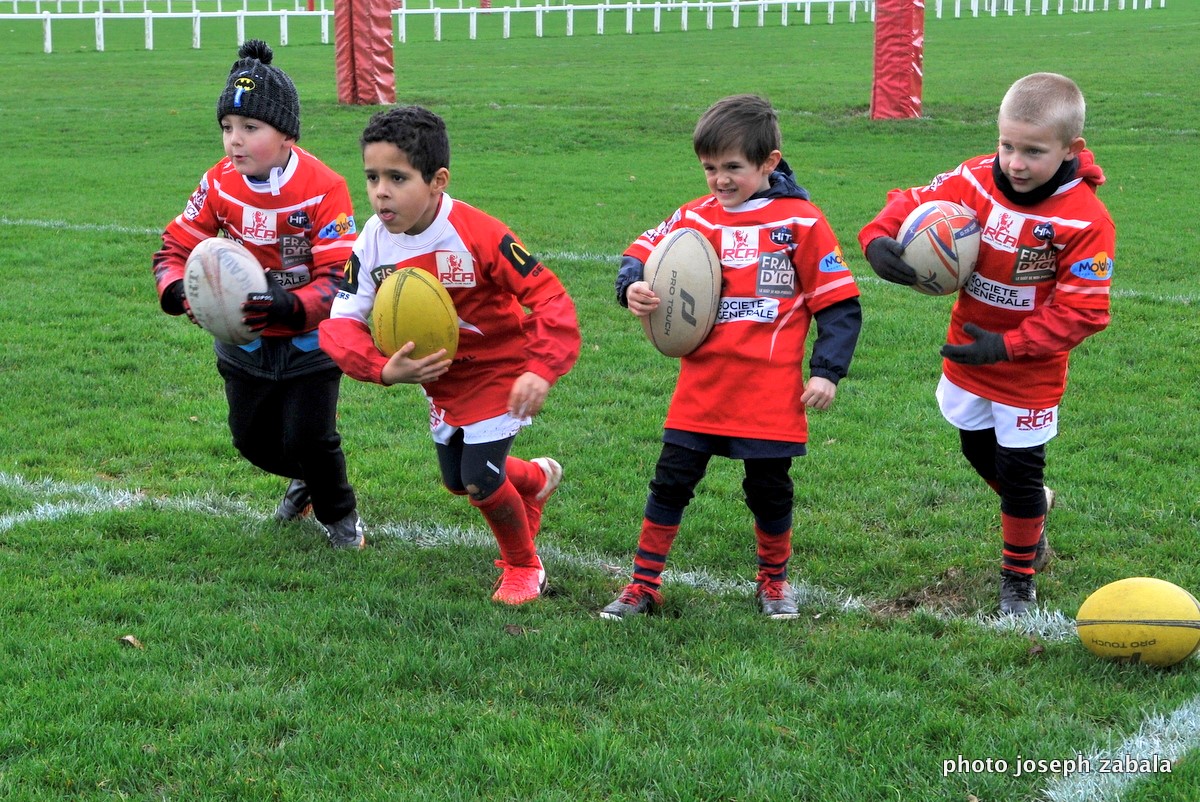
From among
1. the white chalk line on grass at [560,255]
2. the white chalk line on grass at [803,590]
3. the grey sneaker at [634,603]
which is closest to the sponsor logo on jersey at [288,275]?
the white chalk line on grass at [803,590]

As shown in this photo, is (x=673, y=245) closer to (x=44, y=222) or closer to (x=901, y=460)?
(x=901, y=460)

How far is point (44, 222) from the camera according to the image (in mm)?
12188

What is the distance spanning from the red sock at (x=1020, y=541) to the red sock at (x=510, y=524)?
1.77 m

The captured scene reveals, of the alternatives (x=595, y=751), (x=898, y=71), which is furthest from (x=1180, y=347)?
(x=898, y=71)

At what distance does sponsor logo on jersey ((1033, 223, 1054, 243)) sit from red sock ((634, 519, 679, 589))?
1.64 meters

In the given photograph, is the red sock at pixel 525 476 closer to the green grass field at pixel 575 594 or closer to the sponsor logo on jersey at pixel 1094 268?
the green grass field at pixel 575 594

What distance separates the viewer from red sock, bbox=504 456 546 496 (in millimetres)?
5129

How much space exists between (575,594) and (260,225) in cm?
189

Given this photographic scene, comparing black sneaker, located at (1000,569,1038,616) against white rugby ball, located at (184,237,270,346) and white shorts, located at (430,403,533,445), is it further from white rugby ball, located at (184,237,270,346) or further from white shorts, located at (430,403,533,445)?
white rugby ball, located at (184,237,270,346)

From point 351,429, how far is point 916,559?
10.5ft

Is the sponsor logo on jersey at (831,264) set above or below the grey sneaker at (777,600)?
above

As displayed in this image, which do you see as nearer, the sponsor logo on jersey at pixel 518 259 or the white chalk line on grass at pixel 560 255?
the sponsor logo on jersey at pixel 518 259

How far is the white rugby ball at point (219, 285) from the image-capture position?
4.57 metres

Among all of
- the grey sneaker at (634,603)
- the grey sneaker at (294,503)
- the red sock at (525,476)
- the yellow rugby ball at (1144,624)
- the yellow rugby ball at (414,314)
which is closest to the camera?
the yellow rugby ball at (1144,624)
